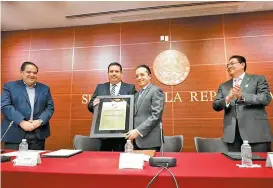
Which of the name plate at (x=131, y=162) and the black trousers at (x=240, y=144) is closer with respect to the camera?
the name plate at (x=131, y=162)

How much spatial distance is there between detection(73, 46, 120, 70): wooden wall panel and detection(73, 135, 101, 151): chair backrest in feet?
6.59

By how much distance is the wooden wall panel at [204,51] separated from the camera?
385 cm

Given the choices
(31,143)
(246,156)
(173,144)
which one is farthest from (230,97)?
(31,143)

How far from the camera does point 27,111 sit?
248 centimetres

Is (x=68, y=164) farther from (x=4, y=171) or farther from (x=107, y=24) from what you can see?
(x=107, y=24)

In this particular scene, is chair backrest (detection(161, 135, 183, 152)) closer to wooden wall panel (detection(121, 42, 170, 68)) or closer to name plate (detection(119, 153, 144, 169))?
name plate (detection(119, 153, 144, 169))

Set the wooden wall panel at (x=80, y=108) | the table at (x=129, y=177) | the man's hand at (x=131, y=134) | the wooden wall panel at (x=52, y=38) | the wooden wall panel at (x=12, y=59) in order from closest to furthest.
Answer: the table at (x=129, y=177)
the man's hand at (x=131, y=134)
the wooden wall panel at (x=80, y=108)
the wooden wall panel at (x=52, y=38)
the wooden wall panel at (x=12, y=59)

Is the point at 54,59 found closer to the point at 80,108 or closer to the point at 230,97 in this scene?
the point at 80,108

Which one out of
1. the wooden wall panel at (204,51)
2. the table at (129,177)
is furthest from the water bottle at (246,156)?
the wooden wall panel at (204,51)

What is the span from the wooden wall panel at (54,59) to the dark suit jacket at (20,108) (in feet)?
5.88

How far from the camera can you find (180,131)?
383 centimetres

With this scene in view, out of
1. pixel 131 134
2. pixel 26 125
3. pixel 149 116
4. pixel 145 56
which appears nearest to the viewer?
pixel 131 134

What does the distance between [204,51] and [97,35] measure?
6.54 feet

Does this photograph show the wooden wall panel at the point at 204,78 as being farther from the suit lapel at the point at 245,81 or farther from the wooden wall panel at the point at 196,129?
the suit lapel at the point at 245,81
